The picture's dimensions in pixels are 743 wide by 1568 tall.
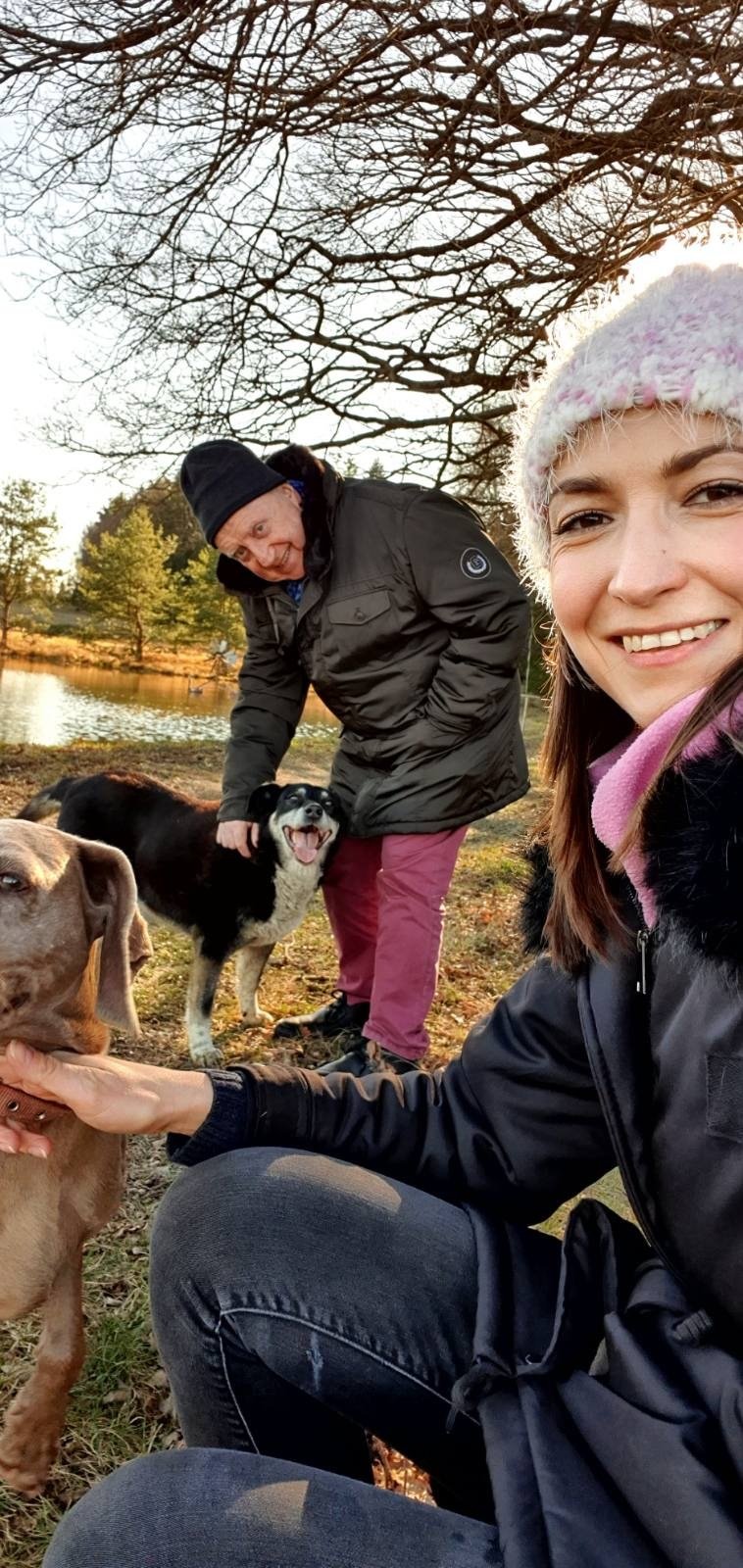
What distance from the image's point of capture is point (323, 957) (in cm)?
677

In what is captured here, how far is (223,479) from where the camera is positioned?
4.30m

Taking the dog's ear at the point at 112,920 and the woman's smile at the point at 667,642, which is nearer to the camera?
the woman's smile at the point at 667,642

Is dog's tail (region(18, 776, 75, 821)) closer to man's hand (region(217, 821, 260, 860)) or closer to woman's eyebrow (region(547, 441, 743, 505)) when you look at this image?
man's hand (region(217, 821, 260, 860))

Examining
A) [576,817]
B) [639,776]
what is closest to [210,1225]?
[576,817]

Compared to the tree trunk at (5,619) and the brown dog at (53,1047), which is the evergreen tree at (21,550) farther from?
the brown dog at (53,1047)

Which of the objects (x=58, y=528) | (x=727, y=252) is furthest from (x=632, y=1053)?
(x=58, y=528)

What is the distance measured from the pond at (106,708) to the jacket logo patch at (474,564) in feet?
44.3

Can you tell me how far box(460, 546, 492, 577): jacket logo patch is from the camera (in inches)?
173

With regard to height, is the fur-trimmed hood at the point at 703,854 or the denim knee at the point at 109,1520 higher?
the fur-trimmed hood at the point at 703,854

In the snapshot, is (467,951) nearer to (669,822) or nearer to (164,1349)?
(164,1349)

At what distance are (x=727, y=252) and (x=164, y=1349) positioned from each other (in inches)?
88.5

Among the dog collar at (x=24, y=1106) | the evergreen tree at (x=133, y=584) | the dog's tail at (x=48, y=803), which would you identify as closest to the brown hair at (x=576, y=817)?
the dog collar at (x=24, y=1106)

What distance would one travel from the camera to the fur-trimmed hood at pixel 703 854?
1425mm

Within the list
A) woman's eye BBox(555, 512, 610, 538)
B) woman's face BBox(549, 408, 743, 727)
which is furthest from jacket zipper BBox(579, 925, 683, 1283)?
woman's eye BBox(555, 512, 610, 538)
